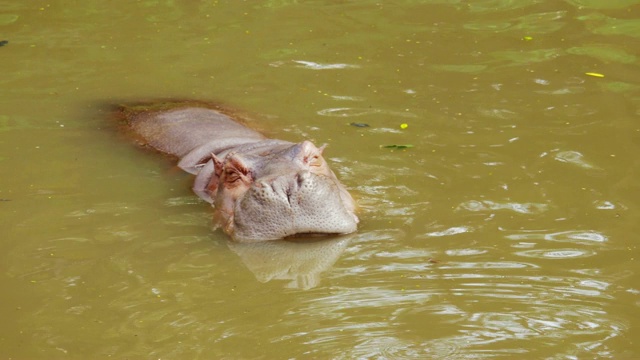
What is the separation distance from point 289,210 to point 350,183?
96 centimetres

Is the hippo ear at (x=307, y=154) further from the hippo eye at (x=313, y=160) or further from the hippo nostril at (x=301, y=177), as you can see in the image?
the hippo nostril at (x=301, y=177)

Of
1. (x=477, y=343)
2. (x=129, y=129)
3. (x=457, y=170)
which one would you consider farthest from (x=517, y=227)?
(x=129, y=129)

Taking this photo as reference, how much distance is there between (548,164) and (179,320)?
9.61 ft

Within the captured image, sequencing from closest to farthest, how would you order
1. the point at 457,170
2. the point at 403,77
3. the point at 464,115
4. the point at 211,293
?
the point at 211,293 → the point at 457,170 → the point at 464,115 → the point at 403,77

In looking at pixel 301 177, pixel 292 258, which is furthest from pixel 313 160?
pixel 292 258

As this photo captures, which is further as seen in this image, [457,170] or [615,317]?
[457,170]

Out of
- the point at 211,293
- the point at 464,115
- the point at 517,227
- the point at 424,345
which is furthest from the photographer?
the point at 464,115

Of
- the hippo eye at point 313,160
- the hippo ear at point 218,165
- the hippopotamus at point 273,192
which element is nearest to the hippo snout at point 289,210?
the hippopotamus at point 273,192

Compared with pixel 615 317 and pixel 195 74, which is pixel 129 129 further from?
pixel 615 317

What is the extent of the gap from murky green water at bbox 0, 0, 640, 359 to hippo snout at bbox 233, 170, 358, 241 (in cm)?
11

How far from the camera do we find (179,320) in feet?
16.6

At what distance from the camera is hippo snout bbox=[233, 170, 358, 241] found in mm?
5934

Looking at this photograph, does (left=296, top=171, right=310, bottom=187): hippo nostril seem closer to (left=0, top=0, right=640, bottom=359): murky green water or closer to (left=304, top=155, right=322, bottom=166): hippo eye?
(left=304, top=155, right=322, bottom=166): hippo eye

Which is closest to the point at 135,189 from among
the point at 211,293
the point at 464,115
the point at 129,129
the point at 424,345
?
the point at 129,129
